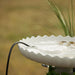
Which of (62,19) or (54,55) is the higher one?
(62,19)

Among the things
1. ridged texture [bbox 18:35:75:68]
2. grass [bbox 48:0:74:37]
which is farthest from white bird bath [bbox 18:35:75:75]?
grass [bbox 48:0:74:37]

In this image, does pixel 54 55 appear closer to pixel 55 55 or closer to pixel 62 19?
pixel 55 55

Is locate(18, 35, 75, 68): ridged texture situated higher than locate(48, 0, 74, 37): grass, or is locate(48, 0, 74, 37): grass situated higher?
locate(48, 0, 74, 37): grass

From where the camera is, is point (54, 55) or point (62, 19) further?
point (62, 19)

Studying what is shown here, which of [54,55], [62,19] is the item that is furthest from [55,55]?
[62,19]

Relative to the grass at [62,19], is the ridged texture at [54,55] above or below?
below

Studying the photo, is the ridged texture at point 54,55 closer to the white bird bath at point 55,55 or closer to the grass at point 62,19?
the white bird bath at point 55,55

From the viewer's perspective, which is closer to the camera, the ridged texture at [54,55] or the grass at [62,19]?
the ridged texture at [54,55]

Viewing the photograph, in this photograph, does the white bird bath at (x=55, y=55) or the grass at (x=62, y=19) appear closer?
the white bird bath at (x=55, y=55)

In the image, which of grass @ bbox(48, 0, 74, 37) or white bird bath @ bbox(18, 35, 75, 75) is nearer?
white bird bath @ bbox(18, 35, 75, 75)

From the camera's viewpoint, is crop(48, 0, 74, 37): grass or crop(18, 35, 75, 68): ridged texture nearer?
crop(18, 35, 75, 68): ridged texture

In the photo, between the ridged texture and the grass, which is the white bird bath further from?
the grass

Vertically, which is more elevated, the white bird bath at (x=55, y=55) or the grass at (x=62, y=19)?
the grass at (x=62, y=19)

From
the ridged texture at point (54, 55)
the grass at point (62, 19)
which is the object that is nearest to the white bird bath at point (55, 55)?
the ridged texture at point (54, 55)
